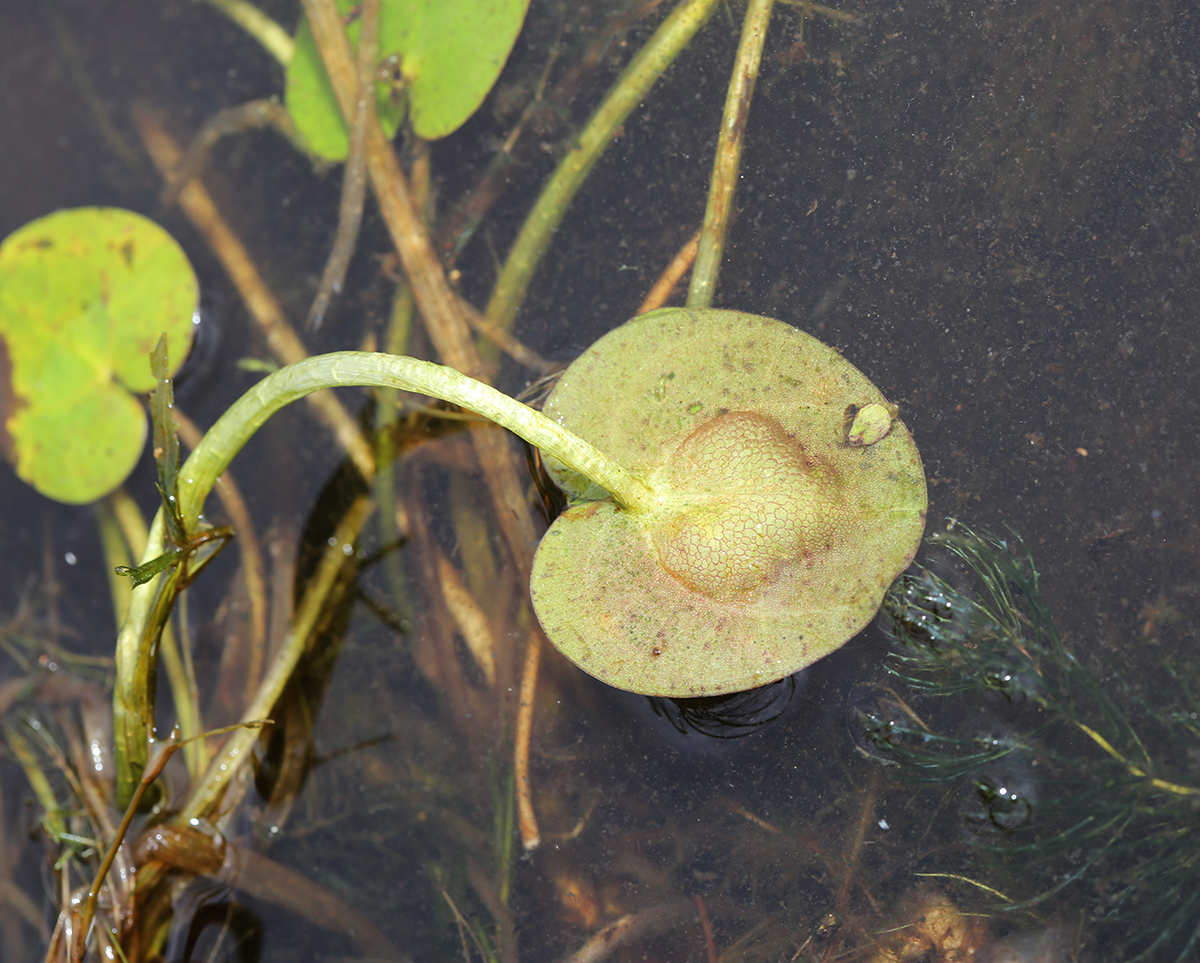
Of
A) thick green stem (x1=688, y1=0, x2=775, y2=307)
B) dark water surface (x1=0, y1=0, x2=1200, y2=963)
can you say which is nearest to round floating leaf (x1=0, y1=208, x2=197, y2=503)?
dark water surface (x1=0, y1=0, x2=1200, y2=963)

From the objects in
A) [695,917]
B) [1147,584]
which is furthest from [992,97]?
[695,917]

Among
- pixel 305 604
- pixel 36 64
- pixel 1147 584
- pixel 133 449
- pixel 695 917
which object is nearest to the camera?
pixel 1147 584

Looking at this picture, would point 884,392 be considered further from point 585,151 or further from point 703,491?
point 585,151

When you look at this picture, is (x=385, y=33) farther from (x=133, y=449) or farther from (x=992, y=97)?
(x=992, y=97)

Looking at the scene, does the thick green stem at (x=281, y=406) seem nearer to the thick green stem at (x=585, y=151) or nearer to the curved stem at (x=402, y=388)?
the curved stem at (x=402, y=388)

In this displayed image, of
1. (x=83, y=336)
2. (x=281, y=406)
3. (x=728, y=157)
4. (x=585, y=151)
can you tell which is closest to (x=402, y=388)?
(x=281, y=406)
